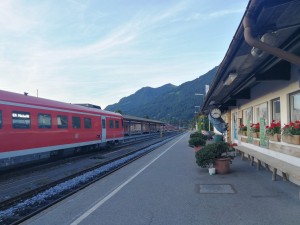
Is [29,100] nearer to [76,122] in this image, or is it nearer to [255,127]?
[76,122]

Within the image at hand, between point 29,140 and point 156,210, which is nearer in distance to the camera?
point 156,210

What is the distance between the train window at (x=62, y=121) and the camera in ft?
50.2

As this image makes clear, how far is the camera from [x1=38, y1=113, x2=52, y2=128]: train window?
13495mm

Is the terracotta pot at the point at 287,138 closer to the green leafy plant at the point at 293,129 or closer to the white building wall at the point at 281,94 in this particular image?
the green leafy plant at the point at 293,129

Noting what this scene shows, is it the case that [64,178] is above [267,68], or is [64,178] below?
below

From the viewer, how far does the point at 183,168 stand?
12094 mm

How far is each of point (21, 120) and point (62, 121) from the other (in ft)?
12.0

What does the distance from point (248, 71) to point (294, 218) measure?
4.97 meters

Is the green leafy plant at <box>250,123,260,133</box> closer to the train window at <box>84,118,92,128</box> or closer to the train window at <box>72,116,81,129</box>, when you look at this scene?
the train window at <box>72,116,81,129</box>

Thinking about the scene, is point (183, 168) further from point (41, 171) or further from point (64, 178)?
point (41, 171)

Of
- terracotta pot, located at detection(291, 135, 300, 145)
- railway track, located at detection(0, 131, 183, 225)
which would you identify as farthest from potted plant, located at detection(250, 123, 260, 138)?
railway track, located at detection(0, 131, 183, 225)

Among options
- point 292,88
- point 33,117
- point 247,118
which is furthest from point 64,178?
point 247,118

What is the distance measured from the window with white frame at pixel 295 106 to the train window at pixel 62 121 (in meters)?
10.4

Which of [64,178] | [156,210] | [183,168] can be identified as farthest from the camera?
[183,168]
